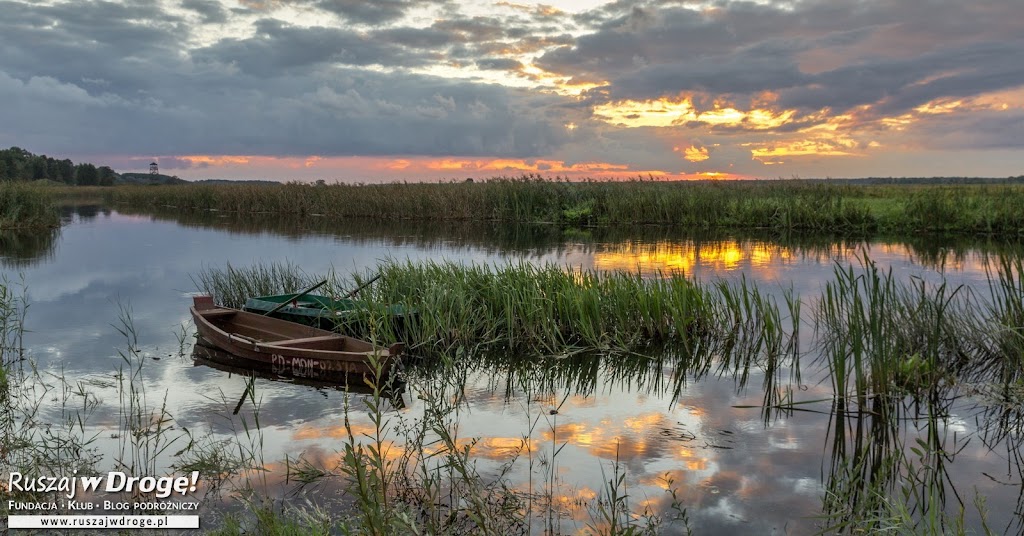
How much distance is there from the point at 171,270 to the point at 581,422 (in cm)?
1886

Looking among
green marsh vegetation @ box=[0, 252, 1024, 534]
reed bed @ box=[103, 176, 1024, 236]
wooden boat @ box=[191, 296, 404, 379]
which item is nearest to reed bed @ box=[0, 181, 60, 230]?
reed bed @ box=[103, 176, 1024, 236]

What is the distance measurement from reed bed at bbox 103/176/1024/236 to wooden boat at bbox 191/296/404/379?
25901 mm

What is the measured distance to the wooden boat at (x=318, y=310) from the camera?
1099 centimetres

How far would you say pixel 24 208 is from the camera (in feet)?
108

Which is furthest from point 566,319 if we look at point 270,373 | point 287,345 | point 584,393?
point 270,373

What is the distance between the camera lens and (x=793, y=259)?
22.2 m

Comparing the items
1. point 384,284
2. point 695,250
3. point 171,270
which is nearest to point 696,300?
point 384,284

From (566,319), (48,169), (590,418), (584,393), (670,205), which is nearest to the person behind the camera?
(590,418)

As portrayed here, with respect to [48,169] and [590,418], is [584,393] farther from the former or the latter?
[48,169]

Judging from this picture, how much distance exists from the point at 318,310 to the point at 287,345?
163cm

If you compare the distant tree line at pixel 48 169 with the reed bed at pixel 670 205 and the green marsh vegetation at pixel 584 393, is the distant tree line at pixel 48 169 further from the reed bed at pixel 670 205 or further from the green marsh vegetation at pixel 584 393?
the green marsh vegetation at pixel 584 393

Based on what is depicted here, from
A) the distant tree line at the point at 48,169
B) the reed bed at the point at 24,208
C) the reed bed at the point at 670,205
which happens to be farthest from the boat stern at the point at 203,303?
the distant tree line at the point at 48,169

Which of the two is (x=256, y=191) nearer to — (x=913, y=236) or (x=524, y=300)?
(x=913, y=236)

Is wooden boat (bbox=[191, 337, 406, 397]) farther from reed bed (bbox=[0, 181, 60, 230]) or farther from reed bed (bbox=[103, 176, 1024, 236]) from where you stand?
reed bed (bbox=[103, 176, 1024, 236])
